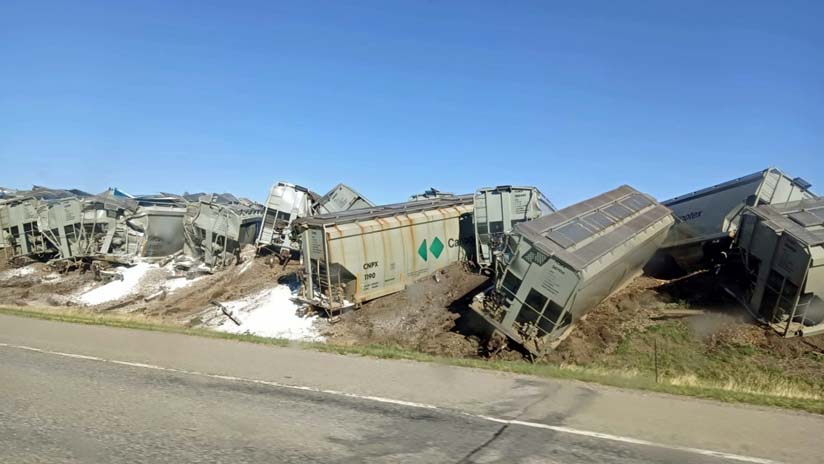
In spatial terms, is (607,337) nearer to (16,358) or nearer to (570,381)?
(570,381)

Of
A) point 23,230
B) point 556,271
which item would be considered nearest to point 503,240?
point 556,271

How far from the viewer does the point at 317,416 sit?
614 cm

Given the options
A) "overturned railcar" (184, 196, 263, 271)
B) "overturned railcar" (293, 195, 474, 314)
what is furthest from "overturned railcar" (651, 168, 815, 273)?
"overturned railcar" (184, 196, 263, 271)

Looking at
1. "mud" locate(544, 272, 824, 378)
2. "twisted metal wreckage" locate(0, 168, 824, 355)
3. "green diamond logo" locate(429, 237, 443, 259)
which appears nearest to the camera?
"mud" locate(544, 272, 824, 378)

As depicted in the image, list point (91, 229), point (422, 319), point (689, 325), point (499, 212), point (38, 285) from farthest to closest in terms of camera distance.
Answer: point (91, 229)
point (38, 285)
point (499, 212)
point (422, 319)
point (689, 325)

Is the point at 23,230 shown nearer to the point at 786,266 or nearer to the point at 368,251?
the point at 368,251

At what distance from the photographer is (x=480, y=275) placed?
21.1 meters

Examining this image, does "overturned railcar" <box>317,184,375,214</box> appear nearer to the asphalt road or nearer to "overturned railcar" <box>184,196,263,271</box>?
"overturned railcar" <box>184,196,263,271</box>

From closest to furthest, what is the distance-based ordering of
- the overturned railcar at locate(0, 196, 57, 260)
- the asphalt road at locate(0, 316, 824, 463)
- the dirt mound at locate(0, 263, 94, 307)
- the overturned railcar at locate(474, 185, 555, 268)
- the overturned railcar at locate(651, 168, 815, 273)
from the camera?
the asphalt road at locate(0, 316, 824, 463) < the overturned railcar at locate(651, 168, 815, 273) < the overturned railcar at locate(474, 185, 555, 268) < the dirt mound at locate(0, 263, 94, 307) < the overturned railcar at locate(0, 196, 57, 260)

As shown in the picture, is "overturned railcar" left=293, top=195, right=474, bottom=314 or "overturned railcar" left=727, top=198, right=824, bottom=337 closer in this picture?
"overturned railcar" left=727, top=198, right=824, bottom=337

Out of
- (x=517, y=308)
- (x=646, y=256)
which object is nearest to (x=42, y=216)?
(x=517, y=308)

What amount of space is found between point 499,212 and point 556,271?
791 cm

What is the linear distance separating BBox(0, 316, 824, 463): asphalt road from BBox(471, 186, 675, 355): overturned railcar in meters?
5.05

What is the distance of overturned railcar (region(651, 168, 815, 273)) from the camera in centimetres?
1744
